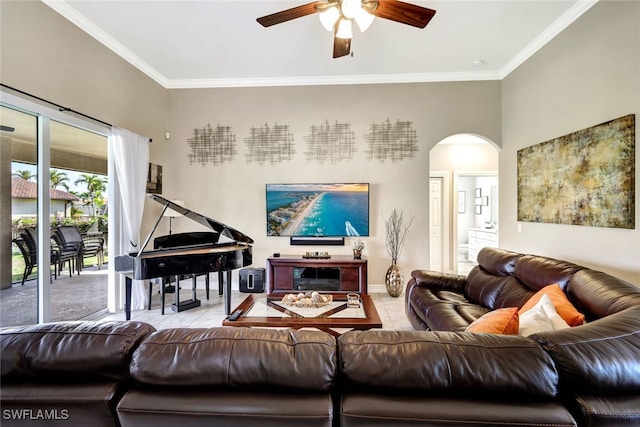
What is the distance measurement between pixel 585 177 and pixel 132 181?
499 cm

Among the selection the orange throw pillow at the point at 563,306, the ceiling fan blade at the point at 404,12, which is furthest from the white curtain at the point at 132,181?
the orange throw pillow at the point at 563,306

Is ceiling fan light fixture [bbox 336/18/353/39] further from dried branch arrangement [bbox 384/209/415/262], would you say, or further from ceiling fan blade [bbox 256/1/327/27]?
dried branch arrangement [bbox 384/209/415/262]

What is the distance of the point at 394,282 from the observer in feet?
13.8

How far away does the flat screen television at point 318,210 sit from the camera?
14.5 feet

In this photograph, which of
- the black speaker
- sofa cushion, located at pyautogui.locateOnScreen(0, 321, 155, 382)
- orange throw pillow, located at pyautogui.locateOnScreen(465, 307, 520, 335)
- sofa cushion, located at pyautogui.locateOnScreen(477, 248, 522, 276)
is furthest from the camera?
the black speaker

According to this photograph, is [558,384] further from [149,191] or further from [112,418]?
[149,191]

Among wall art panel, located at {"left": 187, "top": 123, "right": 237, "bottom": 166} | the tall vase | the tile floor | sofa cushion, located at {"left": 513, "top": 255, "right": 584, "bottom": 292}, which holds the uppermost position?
wall art panel, located at {"left": 187, "top": 123, "right": 237, "bottom": 166}

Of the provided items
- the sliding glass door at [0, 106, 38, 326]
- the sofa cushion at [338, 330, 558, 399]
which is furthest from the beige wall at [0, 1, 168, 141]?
the sofa cushion at [338, 330, 558, 399]

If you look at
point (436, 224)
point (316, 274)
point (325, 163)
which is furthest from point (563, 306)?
point (436, 224)

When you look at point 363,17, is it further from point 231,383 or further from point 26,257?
point 26,257

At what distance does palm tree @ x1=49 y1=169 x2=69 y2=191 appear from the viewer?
291 centimetres

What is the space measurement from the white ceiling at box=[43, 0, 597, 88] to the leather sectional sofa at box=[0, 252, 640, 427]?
3.06 metres

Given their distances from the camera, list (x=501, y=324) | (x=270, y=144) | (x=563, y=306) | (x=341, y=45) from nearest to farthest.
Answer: (x=501, y=324), (x=563, y=306), (x=341, y=45), (x=270, y=144)

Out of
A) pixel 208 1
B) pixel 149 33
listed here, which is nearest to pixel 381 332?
pixel 208 1
